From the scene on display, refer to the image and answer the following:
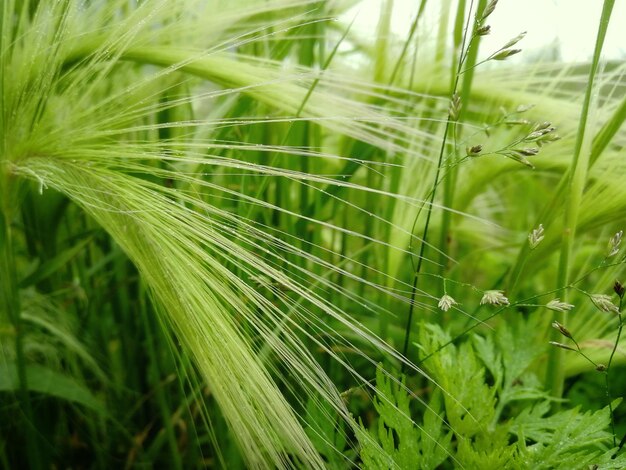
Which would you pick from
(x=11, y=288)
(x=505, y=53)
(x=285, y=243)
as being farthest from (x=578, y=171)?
(x=11, y=288)

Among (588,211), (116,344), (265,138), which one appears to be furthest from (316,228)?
(116,344)

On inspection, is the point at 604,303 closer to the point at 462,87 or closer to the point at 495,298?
the point at 495,298

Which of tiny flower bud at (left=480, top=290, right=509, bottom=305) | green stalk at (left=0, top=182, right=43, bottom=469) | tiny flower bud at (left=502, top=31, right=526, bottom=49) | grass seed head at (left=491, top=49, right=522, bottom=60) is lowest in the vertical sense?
green stalk at (left=0, top=182, right=43, bottom=469)

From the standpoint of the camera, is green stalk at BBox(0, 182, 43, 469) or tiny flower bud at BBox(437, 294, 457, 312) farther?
green stalk at BBox(0, 182, 43, 469)

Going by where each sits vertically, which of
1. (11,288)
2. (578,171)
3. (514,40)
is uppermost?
(514,40)

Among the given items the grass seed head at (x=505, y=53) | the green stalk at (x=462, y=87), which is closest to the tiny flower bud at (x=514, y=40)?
the grass seed head at (x=505, y=53)

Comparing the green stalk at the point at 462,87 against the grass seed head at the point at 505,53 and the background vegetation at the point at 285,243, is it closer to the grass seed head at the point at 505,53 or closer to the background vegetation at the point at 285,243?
the background vegetation at the point at 285,243

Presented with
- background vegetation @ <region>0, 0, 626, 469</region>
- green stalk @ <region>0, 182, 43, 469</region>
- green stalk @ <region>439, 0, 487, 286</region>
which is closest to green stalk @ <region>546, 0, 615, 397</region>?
background vegetation @ <region>0, 0, 626, 469</region>

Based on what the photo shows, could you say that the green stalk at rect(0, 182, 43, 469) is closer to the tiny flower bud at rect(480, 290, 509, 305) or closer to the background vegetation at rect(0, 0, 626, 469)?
the background vegetation at rect(0, 0, 626, 469)

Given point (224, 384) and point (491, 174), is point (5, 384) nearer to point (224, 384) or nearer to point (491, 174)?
point (224, 384)
